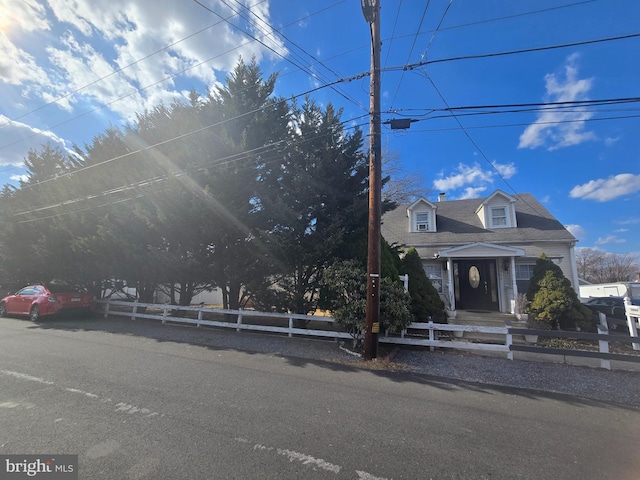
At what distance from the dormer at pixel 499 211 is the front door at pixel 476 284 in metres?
2.69

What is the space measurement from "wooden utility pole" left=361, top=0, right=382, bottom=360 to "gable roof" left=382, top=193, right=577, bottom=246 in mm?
6580

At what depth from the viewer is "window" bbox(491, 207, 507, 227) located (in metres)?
15.8

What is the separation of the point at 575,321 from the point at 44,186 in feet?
86.0

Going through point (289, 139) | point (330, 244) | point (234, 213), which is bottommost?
point (330, 244)

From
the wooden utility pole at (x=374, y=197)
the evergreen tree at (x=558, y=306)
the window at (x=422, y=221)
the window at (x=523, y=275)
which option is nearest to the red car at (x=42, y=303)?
the wooden utility pole at (x=374, y=197)

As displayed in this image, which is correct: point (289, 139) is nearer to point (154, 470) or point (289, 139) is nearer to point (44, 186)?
point (154, 470)

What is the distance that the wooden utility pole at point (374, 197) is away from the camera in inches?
279

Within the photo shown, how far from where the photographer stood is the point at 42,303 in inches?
456

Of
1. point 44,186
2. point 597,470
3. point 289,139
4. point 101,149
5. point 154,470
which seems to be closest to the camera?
point 154,470

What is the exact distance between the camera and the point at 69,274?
14891mm

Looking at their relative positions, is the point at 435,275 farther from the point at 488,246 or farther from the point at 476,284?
the point at 488,246

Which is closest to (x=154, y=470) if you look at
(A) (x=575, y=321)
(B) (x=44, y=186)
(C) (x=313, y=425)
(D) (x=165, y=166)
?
(C) (x=313, y=425)

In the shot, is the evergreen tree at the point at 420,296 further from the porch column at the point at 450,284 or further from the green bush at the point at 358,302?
the porch column at the point at 450,284

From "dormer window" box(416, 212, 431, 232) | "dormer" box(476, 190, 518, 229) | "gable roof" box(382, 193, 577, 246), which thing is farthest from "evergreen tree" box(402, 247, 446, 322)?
"dormer" box(476, 190, 518, 229)
